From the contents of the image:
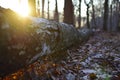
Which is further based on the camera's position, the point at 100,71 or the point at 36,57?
the point at 100,71

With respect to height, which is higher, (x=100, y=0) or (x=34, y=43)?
(x=100, y=0)

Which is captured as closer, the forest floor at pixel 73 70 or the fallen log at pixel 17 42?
the fallen log at pixel 17 42

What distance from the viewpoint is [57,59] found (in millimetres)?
5387

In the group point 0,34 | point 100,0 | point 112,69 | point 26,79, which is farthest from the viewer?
point 100,0

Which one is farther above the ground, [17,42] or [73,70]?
[17,42]

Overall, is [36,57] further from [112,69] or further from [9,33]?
[112,69]

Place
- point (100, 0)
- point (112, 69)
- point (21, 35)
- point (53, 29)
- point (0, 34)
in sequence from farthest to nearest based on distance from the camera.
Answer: point (100, 0) < point (112, 69) < point (53, 29) < point (21, 35) < point (0, 34)

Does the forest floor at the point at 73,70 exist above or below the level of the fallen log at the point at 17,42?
below

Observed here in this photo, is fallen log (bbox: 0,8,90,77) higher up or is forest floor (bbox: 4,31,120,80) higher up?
fallen log (bbox: 0,8,90,77)

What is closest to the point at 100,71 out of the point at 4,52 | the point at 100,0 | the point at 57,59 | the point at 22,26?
the point at 57,59

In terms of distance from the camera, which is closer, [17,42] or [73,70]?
[17,42]

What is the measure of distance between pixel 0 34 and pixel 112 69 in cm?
321

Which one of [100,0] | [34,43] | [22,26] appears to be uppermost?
[100,0]

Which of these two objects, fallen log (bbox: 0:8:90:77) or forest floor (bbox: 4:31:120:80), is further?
forest floor (bbox: 4:31:120:80)
